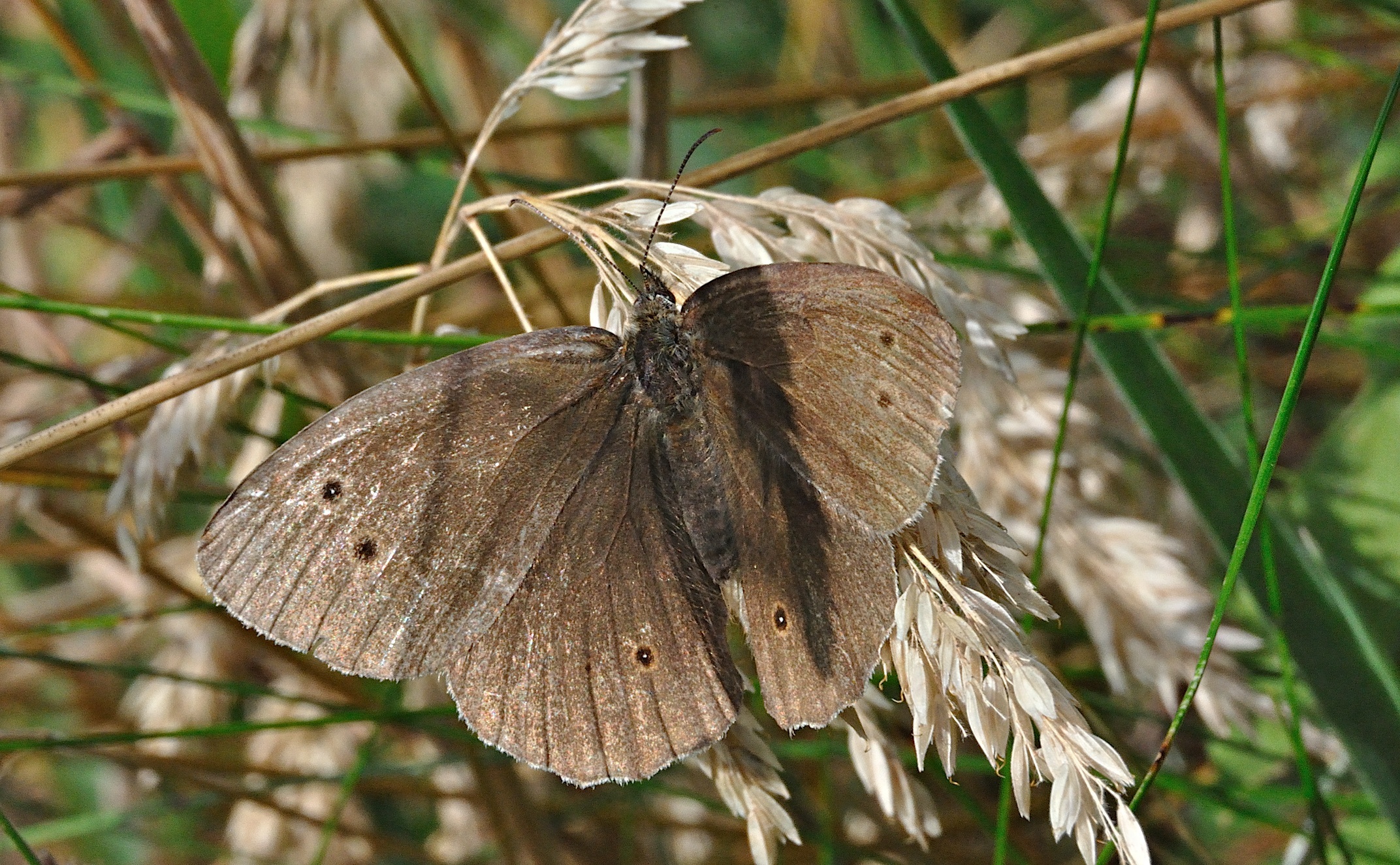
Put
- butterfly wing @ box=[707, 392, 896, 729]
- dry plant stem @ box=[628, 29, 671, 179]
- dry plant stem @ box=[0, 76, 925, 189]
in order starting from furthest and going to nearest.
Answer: dry plant stem @ box=[0, 76, 925, 189] → dry plant stem @ box=[628, 29, 671, 179] → butterfly wing @ box=[707, 392, 896, 729]

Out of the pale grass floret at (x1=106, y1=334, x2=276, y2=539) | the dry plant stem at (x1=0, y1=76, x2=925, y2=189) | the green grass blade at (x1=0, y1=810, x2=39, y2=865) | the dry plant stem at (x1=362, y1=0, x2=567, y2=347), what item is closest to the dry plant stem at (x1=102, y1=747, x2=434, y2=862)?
the pale grass floret at (x1=106, y1=334, x2=276, y2=539)

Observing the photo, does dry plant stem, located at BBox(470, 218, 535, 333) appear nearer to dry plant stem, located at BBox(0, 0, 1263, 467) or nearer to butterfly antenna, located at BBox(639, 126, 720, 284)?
dry plant stem, located at BBox(0, 0, 1263, 467)

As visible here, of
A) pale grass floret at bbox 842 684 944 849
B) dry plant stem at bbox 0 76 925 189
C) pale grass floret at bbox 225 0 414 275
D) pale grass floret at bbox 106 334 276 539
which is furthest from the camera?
pale grass floret at bbox 225 0 414 275

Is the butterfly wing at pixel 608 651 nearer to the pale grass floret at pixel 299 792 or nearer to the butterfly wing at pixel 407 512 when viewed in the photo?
the butterfly wing at pixel 407 512

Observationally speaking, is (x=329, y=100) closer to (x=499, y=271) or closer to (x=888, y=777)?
(x=499, y=271)

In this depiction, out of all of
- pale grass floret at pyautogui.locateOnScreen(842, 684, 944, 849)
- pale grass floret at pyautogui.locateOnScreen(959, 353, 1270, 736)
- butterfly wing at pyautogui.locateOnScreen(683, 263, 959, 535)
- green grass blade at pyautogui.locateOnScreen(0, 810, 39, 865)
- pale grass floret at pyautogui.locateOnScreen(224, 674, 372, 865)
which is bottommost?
pale grass floret at pyautogui.locateOnScreen(224, 674, 372, 865)

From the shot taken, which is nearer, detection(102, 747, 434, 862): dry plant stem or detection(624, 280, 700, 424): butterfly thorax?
detection(624, 280, 700, 424): butterfly thorax

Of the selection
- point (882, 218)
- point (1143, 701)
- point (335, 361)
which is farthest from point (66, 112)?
point (1143, 701)

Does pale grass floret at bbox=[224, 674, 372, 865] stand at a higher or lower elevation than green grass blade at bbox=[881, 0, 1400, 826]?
lower

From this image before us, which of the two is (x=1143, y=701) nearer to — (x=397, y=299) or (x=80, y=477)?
(x=397, y=299)
